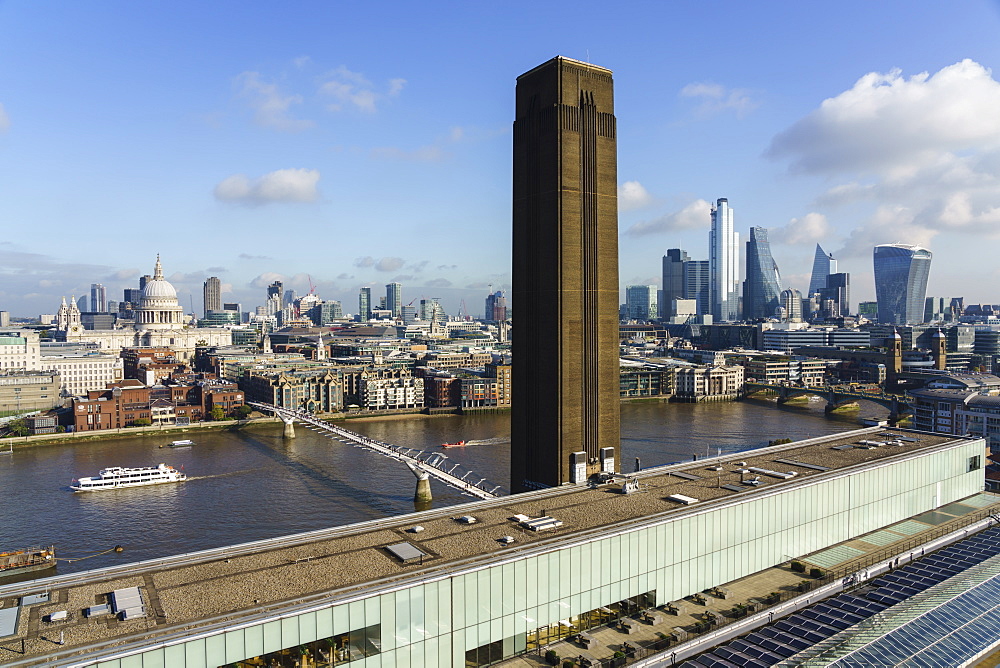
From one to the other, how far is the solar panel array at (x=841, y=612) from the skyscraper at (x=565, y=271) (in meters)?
9.26

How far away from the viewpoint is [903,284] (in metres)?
160

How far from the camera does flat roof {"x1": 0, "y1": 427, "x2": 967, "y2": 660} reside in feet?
35.6

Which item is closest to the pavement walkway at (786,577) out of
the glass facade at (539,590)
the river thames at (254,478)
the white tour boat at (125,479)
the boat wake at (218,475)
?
the glass facade at (539,590)

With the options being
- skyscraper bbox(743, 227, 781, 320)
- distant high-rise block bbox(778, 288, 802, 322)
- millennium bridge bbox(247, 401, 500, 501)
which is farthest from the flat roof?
skyscraper bbox(743, 227, 781, 320)

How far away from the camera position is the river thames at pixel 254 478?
83.7 feet

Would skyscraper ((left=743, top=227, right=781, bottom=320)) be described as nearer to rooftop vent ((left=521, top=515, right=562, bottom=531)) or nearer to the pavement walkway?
the pavement walkway

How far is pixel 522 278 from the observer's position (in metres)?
24.2

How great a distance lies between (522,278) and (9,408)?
5197 cm

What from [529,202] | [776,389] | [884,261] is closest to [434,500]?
[529,202]

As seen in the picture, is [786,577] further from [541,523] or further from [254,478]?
[254,478]

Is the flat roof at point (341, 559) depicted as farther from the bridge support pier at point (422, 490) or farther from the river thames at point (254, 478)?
the bridge support pier at point (422, 490)

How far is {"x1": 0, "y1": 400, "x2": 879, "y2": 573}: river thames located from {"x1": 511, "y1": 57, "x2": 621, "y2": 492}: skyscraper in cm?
856

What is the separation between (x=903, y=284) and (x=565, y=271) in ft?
544

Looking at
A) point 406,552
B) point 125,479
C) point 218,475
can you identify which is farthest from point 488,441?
point 406,552
